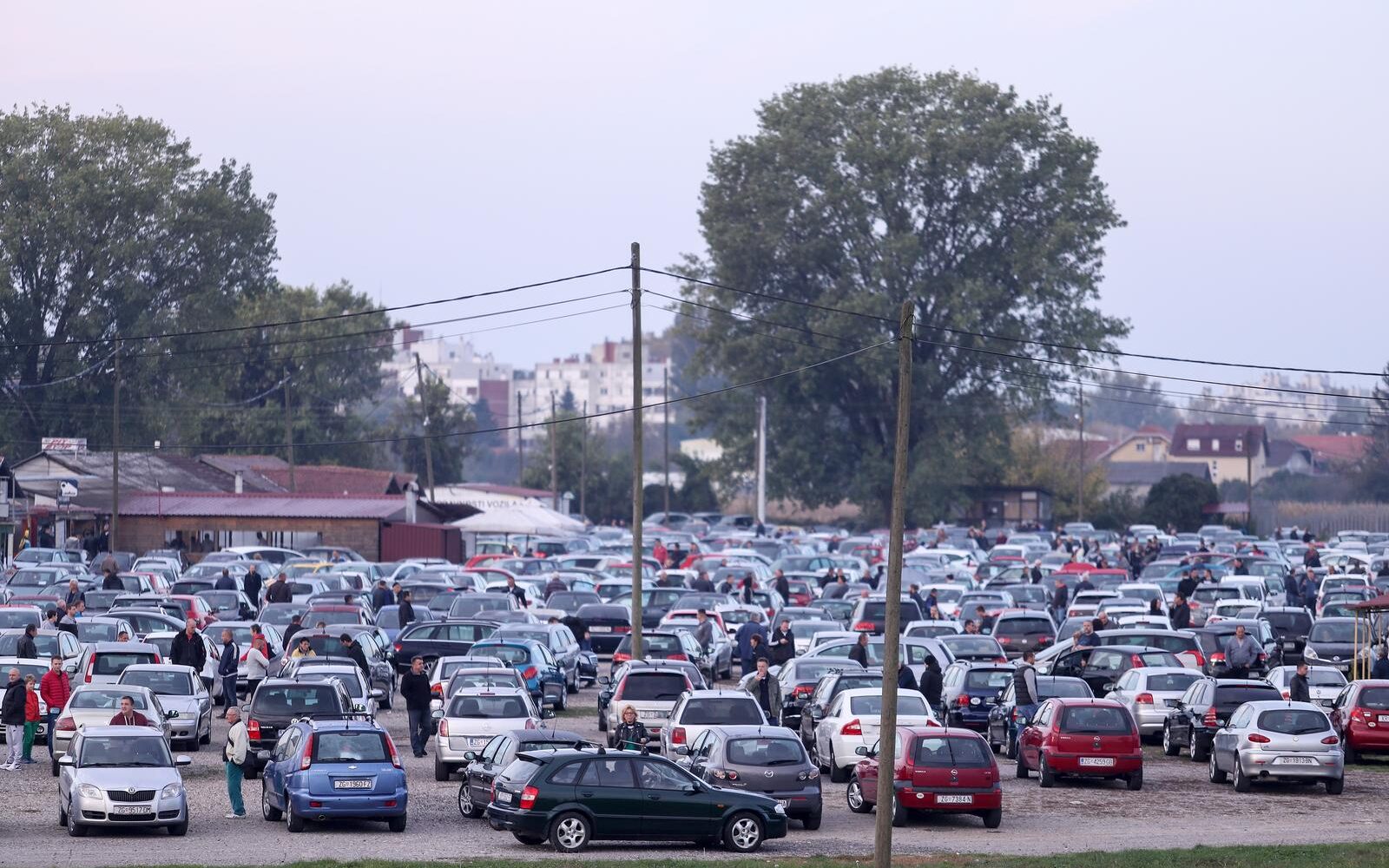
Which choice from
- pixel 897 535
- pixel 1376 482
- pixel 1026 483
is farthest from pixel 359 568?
pixel 1376 482

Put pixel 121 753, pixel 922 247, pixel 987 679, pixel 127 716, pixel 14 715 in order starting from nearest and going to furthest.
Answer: pixel 121 753 < pixel 127 716 < pixel 14 715 < pixel 987 679 < pixel 922 247

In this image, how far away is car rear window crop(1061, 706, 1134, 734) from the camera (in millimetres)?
26719

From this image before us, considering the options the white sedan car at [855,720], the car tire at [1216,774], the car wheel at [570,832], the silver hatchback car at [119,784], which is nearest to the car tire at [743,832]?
the car wheel at [570,832]

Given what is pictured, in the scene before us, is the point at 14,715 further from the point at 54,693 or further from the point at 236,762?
the point at 236,762

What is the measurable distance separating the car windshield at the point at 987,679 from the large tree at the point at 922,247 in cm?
5401

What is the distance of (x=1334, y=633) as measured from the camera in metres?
39.6

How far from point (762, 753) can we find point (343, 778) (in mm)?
5051

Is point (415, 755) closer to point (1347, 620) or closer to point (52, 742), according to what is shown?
point (52, 742)

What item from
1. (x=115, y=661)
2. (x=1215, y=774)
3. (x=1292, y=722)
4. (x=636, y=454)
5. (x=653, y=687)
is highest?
(x=636, y=454)

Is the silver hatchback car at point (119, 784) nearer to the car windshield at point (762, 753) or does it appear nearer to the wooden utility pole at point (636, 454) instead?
the car windshield at point (762, 753)

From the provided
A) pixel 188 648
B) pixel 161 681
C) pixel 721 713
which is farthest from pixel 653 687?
pixel 188 648

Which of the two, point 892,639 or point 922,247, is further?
point 922,247

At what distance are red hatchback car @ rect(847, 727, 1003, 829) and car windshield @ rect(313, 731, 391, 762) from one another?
611cm

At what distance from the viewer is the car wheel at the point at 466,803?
23.6 m
